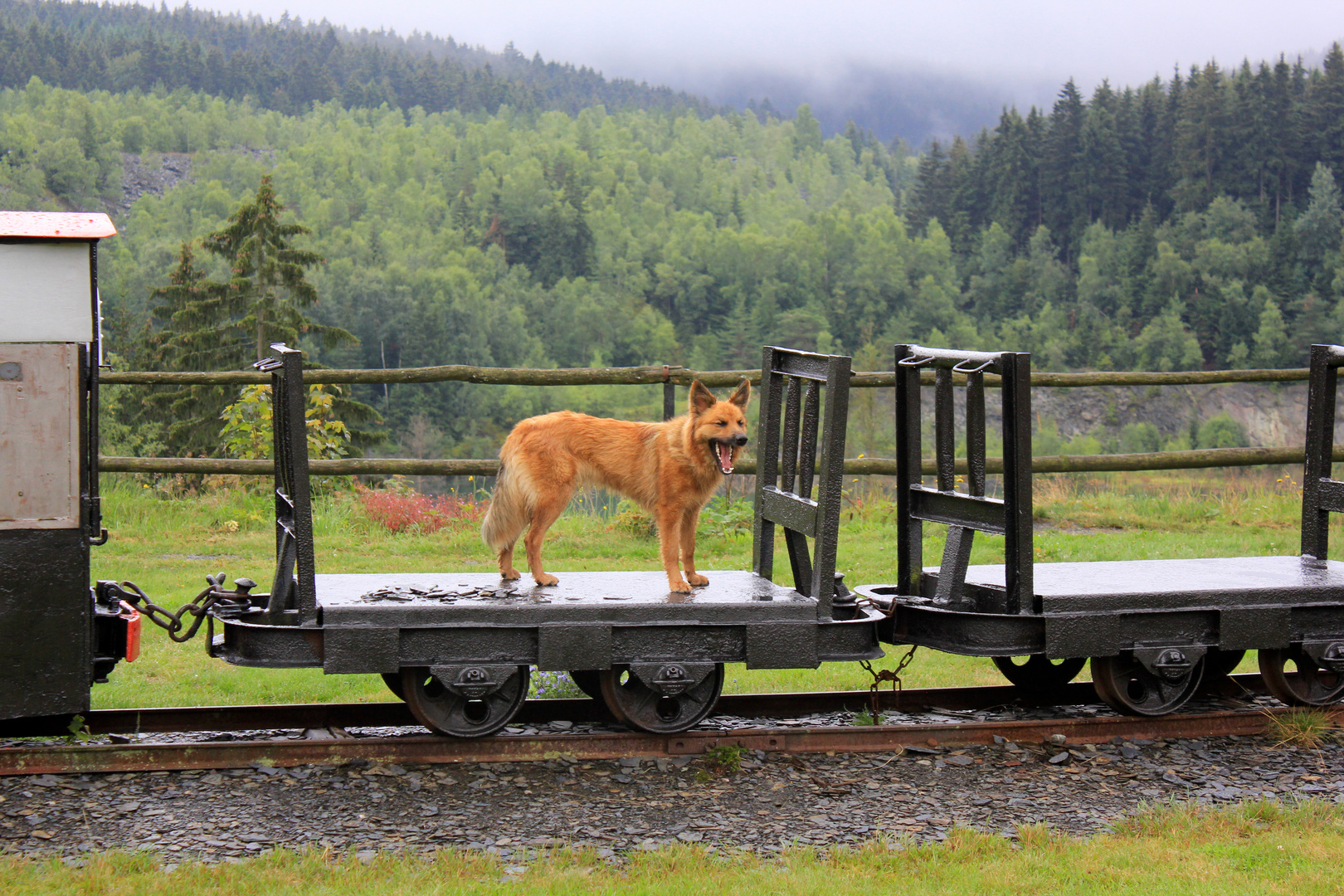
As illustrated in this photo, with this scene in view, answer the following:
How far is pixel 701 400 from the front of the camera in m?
5.68

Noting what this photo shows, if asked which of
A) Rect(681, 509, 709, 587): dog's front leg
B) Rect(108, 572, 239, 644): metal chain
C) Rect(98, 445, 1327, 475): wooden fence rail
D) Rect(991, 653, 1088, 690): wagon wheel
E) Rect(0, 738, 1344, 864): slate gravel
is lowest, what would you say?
→ Rect(0, 738, 1344, 864): slate gravel

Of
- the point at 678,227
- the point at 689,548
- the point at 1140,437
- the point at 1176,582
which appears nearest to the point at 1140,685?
the point at 1176,582

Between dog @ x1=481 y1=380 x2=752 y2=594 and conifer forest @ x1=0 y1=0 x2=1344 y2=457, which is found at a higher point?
conifer forest @ x1=0 y1=0 x2=1344 y2=457

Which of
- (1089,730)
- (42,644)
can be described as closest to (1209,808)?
(1089,730)

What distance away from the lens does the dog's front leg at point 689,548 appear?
5980 millimetres

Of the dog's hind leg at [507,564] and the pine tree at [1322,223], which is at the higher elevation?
the pine tree at [1322,223]

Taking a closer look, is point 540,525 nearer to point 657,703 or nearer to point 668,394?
point 657,703

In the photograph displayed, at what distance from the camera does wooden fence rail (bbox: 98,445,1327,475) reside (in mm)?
9977

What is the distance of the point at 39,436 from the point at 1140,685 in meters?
5.65

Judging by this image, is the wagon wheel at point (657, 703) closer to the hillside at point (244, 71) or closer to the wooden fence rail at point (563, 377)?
the wooden fence rail at point (563, 377)

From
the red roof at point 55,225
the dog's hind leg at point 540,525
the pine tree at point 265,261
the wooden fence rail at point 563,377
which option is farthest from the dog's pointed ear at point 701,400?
the pine tree at point 265,261

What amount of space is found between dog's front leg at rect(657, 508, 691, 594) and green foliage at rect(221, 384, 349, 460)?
6.90m

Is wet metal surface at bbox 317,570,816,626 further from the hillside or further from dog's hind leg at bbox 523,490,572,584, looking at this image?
the hillside

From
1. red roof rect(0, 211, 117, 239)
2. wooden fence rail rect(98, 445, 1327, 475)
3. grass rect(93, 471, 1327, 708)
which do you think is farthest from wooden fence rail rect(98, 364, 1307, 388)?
red roof rect(0, 211, 117, 239)
